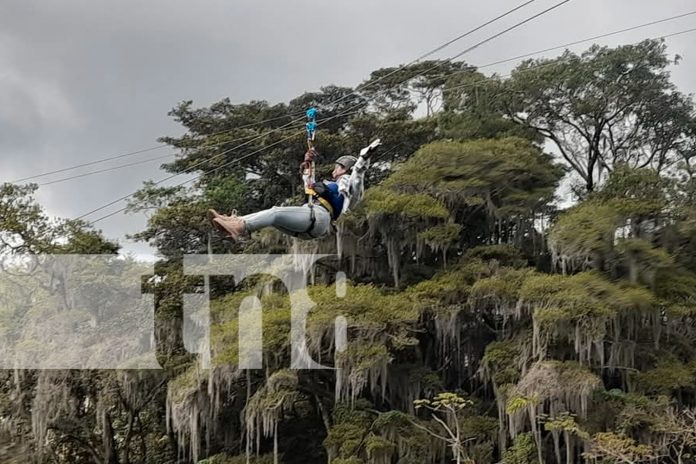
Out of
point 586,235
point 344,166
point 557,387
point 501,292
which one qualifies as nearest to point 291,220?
point 344,166

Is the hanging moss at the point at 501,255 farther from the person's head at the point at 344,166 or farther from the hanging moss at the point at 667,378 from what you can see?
the person's head at the point at 344,166

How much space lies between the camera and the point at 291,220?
473 centimetres

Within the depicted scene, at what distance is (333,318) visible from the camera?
11.1 m

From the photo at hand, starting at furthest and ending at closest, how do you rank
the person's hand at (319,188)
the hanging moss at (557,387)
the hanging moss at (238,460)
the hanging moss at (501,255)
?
the hanging moss at (501,255), the hanging moss at (238,460), the hanging moss at (557,387), the person's hand at (319,188)

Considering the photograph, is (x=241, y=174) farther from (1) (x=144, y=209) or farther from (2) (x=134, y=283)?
(2) (x=134, y=283)

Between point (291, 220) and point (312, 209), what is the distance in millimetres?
218

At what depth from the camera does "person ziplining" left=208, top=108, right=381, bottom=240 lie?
4.55m

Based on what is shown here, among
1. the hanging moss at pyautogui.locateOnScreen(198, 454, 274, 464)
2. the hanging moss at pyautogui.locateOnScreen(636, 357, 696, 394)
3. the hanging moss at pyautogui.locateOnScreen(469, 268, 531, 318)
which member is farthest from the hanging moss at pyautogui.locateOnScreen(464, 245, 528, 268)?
the hanging moss at pyautogui.locateOnScreen(198, 454, 274, 464)

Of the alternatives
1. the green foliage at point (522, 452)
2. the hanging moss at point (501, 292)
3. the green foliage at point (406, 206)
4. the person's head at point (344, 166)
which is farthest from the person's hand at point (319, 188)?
the green foliage at point (406, 206)

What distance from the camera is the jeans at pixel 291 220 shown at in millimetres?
4566

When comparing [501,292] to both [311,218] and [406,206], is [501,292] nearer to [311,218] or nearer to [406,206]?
[406,206]

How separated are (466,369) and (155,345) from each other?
Result: 17.9ft

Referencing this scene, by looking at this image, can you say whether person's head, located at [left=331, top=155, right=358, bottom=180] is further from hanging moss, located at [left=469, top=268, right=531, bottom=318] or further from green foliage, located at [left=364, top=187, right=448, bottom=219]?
green foliage, located at [left=364, top=187, right=448, bottom=219]

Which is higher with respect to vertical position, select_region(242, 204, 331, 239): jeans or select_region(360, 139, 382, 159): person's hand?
select_region(360, 139, 382, 159): person's hand
